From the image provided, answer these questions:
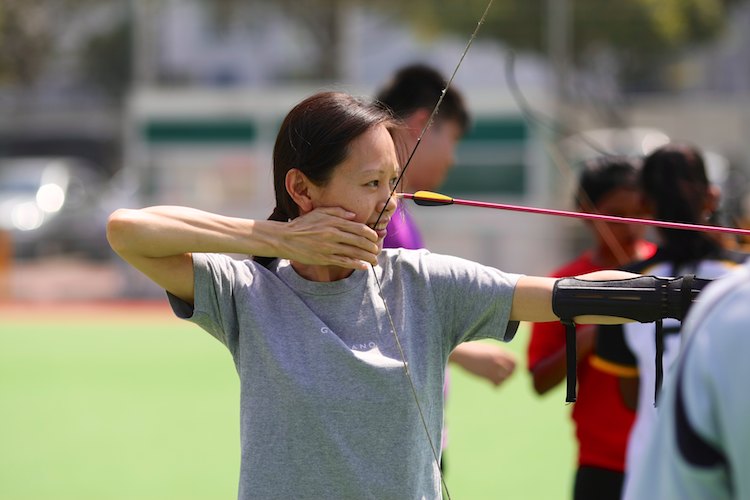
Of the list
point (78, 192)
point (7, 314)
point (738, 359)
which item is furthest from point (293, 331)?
point (78, 192)

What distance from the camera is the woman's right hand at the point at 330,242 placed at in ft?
7.24

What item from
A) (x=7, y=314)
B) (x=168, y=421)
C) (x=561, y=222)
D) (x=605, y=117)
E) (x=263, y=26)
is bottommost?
(x=168, y=421)

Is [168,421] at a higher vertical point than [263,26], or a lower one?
lower

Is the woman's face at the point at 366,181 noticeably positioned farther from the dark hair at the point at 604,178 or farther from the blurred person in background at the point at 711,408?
the dark hair at the point at 604,178

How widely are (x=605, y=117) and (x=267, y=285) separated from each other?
23115 mm

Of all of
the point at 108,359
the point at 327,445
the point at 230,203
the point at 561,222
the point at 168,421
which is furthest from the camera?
the point at 230,203

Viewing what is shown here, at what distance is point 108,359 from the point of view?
444 inches

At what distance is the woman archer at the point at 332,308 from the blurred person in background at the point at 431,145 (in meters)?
0.83

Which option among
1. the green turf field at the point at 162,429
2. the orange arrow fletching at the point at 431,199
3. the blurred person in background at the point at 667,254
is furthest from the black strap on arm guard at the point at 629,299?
the green turf field at the point at 162,429

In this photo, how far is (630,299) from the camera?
2.24m

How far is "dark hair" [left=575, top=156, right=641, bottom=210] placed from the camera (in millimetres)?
4188

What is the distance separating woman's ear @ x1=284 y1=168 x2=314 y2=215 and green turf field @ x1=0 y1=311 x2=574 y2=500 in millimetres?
3807

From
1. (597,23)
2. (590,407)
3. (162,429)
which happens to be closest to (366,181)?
(590,407)

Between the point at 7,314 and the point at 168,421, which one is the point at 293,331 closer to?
the point at 168,421
